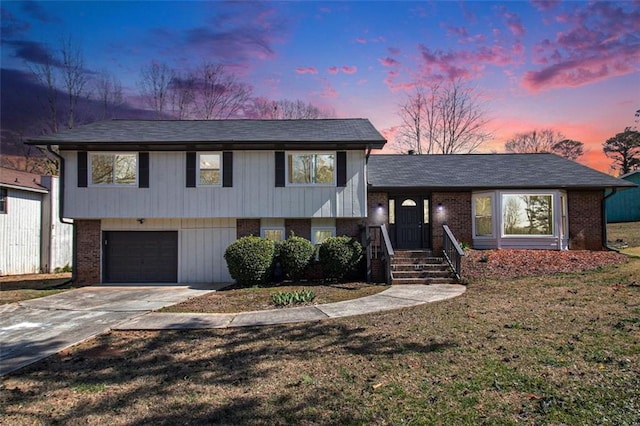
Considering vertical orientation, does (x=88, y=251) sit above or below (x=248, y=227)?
below

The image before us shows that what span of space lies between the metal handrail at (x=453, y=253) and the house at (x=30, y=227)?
16376 millimetres

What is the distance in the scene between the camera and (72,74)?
27.0 metres

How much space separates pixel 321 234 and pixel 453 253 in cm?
451

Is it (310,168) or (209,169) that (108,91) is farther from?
(310,168)

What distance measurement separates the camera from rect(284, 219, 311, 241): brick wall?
13266 millimetres

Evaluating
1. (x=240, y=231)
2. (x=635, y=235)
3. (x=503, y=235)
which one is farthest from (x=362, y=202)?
(x=635, y=235)

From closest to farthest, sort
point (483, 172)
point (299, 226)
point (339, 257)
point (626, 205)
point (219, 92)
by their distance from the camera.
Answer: point (339, 257) → point (299, 226) → point (483, 172) → point (626, 205) → point (219, 92)

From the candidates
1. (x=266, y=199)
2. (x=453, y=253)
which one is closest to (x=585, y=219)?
(x=453, y=253)

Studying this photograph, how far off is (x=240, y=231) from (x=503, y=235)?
386 inches

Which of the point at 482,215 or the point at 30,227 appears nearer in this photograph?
the point at 482,215

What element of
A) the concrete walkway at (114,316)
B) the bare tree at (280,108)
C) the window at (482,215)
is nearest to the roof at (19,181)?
the concrete walkway at (114,316)

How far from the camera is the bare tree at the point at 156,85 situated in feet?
93.1

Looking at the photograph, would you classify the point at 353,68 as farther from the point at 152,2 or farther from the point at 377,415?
the point at 377,415

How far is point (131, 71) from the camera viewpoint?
27.5 m
